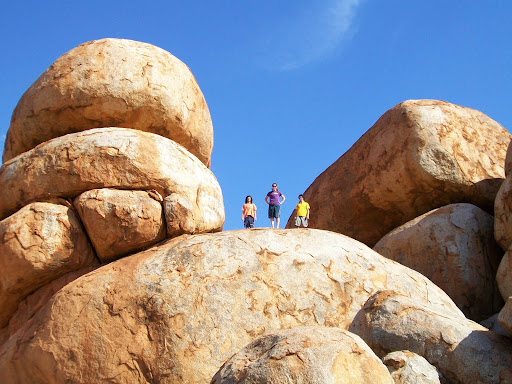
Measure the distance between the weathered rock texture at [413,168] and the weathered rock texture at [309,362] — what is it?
6.37 m

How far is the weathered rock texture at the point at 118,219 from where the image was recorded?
661cm

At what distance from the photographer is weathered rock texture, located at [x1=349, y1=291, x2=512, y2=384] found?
4.61m

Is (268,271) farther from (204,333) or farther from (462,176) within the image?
(462,176)

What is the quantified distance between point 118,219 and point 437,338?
3.29 m

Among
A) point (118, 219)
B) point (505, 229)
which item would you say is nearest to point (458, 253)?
point (505, 229)

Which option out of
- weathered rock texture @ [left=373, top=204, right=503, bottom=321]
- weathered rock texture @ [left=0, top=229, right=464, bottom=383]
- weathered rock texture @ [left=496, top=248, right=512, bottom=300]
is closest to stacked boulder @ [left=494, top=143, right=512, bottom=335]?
weathered rock texture @ [left=496, top=248, right=512, bottom=300]

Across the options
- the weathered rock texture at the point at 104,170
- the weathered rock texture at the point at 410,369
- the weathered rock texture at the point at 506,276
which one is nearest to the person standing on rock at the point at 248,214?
the weathered rock texture at the point at 104,170

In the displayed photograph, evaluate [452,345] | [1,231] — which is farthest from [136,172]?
[452,345]

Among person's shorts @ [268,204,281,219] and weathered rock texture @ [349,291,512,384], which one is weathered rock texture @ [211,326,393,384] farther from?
person's shorts @ [268,204,281,219]

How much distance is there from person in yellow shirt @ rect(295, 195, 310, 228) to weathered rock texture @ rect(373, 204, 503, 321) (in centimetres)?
196

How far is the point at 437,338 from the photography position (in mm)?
4832

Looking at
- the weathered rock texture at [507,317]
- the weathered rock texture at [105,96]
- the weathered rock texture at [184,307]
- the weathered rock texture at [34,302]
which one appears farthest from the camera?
the weathered rock texture at [105,96]

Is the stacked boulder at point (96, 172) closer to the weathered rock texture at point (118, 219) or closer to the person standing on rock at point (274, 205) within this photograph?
the weathered rock texture at point (118, 219)

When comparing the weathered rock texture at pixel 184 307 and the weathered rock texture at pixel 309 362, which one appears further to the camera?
the weathered rock texture at pixel 184 307
